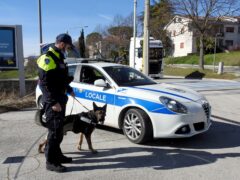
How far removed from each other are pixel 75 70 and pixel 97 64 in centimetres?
58

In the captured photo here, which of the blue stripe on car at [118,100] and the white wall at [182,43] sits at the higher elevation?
the white wall at [182,43]

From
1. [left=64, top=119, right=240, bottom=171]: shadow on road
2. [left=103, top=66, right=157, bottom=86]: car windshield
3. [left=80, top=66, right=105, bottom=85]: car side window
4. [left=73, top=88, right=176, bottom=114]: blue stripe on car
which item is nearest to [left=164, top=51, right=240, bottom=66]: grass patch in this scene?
[left=103, top=66, right=157, bottom=86]: car windshield

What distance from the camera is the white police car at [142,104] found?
5652 millimetres

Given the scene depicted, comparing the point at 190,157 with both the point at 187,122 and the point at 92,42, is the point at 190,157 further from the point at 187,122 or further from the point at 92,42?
the point at 92,42

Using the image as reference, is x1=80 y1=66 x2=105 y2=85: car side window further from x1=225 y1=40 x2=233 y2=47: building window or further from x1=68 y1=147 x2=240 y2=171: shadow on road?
x1=225 y1=40 x2=233 y2=47: building window

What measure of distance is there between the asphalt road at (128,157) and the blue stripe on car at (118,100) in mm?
677

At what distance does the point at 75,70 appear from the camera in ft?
23.8

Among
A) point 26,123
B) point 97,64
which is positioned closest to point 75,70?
point 97,64

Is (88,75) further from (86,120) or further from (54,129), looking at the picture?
(54,129)

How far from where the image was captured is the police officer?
13.9 ft

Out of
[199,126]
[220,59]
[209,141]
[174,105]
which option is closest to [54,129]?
[174,105]

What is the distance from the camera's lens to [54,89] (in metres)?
4.30

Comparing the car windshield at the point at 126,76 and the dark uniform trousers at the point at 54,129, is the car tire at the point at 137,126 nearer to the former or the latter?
the car windshield at the point at 126,76

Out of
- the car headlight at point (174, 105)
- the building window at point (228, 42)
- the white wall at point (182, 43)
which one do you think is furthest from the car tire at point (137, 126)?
the building window at point (228, 42)
